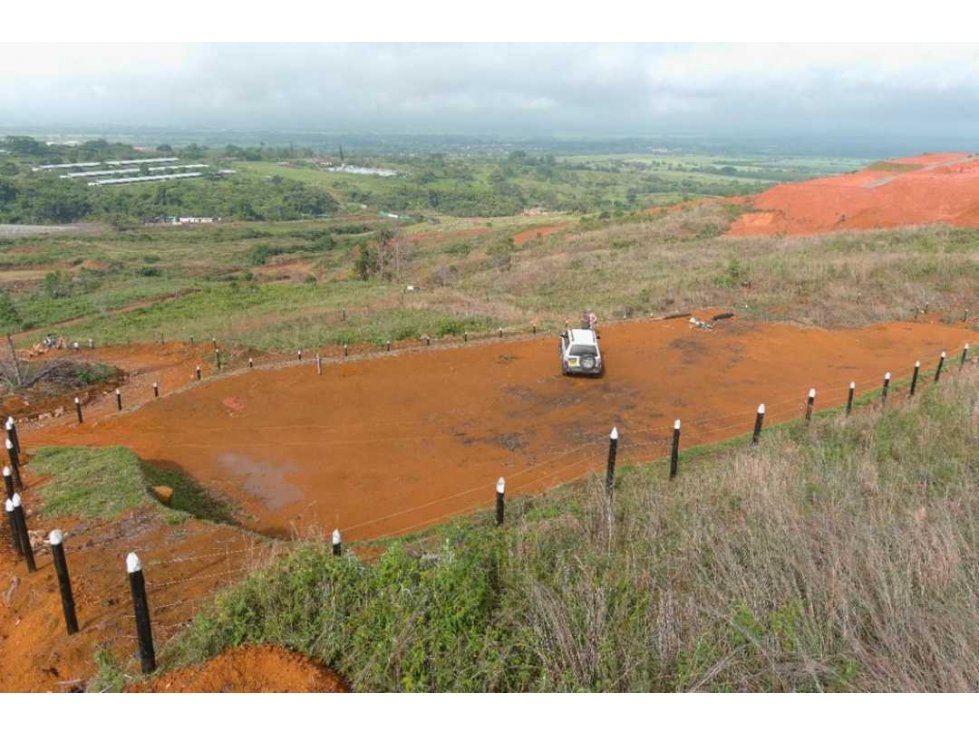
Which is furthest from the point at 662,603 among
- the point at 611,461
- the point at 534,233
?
the point at 534,233

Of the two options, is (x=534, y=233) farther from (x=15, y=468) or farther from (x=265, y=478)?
(x=15, y=468)

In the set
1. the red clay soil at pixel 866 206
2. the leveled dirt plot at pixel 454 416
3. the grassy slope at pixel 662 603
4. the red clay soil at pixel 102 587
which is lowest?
the leveled dirt plot at pixel 454 416

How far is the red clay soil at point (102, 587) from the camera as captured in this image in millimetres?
5355

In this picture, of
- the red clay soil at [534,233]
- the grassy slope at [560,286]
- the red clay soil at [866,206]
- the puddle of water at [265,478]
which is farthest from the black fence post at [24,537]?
the red clay soil at [534,233]

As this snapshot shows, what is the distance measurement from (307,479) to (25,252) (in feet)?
206

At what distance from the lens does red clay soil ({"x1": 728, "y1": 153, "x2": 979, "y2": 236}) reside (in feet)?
133

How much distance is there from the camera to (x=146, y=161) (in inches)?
5576

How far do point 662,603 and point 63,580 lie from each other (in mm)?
4983

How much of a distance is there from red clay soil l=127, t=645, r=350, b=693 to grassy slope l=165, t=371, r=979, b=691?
15cm

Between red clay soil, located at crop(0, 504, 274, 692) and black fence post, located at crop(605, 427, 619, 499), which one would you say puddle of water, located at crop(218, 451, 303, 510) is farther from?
black fence post, located at crop(605, 427, 619, 499)

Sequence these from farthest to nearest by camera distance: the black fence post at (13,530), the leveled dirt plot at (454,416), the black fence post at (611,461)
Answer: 1. the leveled dirt plot at (454,416)
2. the black fence post at (611,461)
3. the black fence post at (13,530)

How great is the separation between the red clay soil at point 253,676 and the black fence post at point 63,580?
4.59ft

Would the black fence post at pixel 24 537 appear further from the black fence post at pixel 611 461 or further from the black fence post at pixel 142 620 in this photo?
the black fence post at pixel 611 461

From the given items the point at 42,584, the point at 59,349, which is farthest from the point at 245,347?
the point at 42,584
